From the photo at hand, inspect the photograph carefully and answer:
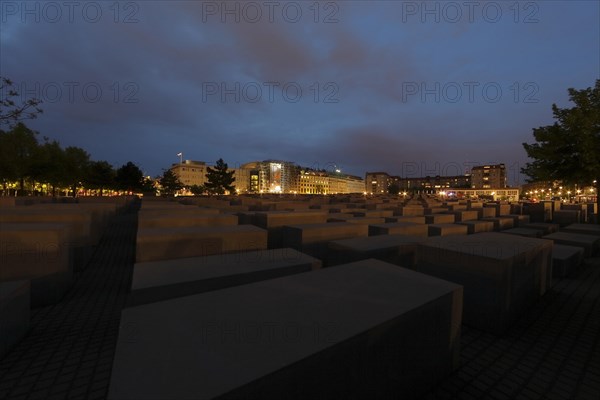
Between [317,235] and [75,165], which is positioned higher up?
[75,165]

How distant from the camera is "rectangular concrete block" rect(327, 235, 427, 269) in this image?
658 cm

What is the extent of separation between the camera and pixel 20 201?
18609 millimetres

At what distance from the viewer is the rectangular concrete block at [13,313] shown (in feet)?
13.8

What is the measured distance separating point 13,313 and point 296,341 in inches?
196

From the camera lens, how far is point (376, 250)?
6.57 metres

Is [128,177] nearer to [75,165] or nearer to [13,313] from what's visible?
[75,165]

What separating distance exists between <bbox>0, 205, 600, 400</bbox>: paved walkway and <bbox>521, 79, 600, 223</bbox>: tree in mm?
9493

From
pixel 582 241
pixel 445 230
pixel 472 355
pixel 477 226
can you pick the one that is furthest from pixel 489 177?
pixel 472 355

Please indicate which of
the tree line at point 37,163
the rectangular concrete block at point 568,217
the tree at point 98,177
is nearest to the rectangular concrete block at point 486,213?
the rectangular concrete block at point 568,217

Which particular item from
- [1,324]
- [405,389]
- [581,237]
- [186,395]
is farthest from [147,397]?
[581,237]

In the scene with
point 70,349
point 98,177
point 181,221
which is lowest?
point 70,349

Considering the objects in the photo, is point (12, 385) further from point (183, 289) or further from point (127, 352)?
point (127, 352)

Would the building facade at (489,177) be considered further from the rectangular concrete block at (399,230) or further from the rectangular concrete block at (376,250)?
the rectangular concrete block at (376,250)

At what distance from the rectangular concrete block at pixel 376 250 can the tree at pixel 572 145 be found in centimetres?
1135
